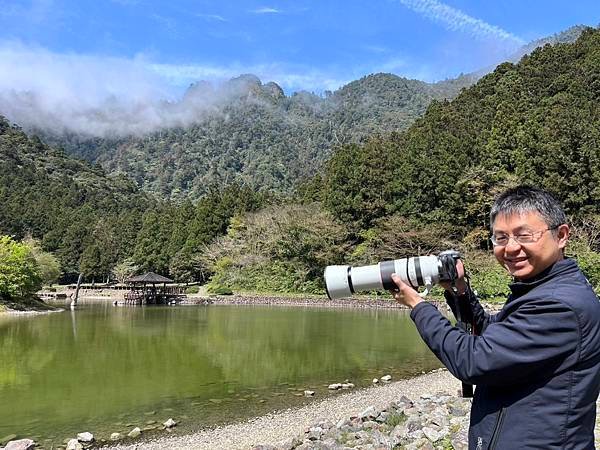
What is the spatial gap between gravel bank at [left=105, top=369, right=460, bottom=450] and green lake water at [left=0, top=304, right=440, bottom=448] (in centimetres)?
43

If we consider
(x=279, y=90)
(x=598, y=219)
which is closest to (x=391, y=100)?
(x=279, y=90)

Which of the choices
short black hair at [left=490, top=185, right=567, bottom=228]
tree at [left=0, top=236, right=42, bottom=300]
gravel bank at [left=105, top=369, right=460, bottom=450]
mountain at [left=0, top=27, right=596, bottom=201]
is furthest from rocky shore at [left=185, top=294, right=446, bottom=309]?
mountain at [left=0, top=27, right=596, bottom=201]

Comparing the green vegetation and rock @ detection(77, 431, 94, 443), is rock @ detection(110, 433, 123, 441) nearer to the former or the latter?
rock @ detection(77, 431, 94, 443)

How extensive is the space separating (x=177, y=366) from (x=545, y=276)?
425 inches

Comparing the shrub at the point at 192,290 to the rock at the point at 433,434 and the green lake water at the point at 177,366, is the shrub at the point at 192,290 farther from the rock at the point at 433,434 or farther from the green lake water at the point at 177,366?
the rock at the point at 433,434

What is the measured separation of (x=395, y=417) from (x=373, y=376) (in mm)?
4129

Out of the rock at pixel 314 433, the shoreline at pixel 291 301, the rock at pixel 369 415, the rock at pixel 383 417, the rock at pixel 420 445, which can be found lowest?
the shoreline at pixel 291 301

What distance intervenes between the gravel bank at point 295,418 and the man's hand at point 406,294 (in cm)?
527

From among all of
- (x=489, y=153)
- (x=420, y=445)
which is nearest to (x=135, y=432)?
(x=420, y=445)

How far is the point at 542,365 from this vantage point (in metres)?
1.25

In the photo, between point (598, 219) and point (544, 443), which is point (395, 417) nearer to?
point (544, 443)

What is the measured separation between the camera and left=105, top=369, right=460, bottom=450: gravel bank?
21.0 feet

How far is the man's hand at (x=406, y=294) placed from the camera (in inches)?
59.3

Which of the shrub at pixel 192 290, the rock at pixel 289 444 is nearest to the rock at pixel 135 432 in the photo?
the rock at pixel 289 444
